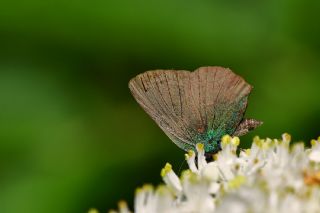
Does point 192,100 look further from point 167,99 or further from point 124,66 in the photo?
point 124,66

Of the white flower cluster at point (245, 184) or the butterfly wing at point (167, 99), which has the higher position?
the butterfly wing at point (167, 99)

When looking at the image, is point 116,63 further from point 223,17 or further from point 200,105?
point 200,105

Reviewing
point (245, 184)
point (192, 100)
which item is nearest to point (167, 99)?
point (192, 100)

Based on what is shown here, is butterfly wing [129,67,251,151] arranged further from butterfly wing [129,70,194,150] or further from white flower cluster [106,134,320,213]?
white flower cluster [106,134,320,213]

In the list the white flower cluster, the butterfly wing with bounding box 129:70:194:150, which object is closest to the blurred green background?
the butterfly wing with bounding box 129:70:194:150

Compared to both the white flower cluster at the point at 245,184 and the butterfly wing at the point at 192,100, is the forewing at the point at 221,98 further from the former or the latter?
the white flower cluster at the point at 245,184

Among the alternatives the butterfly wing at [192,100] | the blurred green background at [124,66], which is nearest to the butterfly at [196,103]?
A: the butterfly wing at [192,100]

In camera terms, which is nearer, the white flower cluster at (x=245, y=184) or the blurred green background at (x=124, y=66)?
the white flower cluster at (x=245, y=184)
